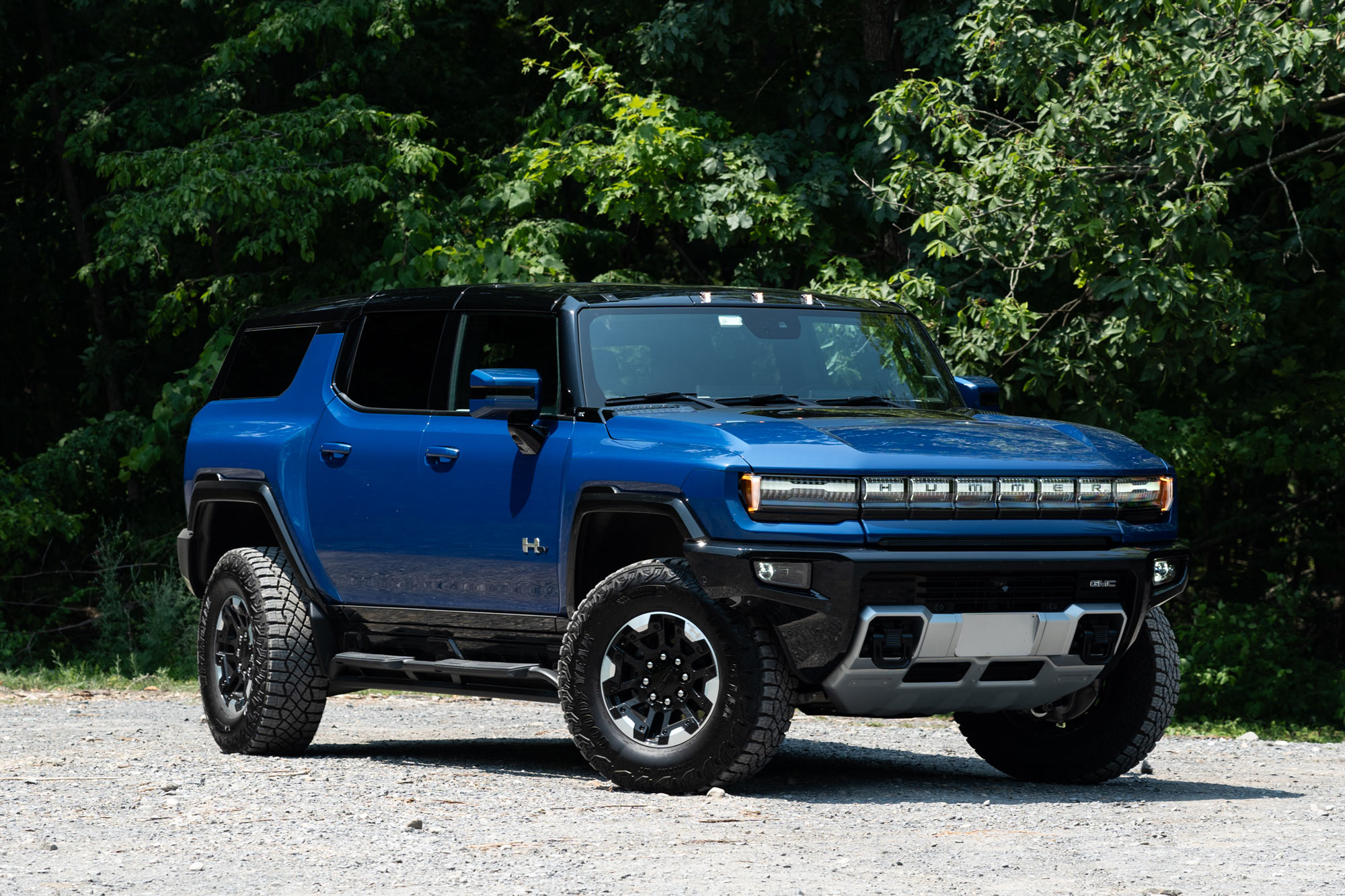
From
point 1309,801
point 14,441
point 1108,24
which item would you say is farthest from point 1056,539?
point 14,441

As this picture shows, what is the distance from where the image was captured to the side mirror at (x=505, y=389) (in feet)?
23.2

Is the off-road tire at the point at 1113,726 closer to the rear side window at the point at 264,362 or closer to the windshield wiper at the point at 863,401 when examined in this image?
the windshield wiper at the point at 863,401

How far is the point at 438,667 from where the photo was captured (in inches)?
310

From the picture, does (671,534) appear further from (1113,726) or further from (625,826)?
(1113,726)

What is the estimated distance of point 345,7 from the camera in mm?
17266

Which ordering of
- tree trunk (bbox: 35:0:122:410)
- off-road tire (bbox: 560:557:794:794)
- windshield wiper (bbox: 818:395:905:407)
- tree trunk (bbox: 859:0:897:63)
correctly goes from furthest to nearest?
tree trunk (bbox: 35:0:122:410) < tree trunk (bbox: 859:0:897:63) < windshield wiper (bbox: 818:395:905:407) < off-road tire (bbox: 560:557:794:794)

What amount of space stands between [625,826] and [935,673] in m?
1.33

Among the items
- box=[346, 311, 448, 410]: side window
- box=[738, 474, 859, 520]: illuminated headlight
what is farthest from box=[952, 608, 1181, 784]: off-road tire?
box=[346, 311, 448, 410]: side window

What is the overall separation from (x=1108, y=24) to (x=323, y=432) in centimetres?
724

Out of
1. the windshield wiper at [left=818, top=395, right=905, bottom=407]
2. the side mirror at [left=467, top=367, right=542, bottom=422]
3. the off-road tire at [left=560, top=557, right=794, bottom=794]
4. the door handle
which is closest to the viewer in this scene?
the off-road tire at [left=560, top=557, right=794, bottom=794]

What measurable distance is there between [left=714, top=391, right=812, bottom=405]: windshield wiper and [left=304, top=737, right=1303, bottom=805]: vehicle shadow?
5.01ft

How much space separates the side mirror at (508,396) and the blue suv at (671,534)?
0.04 feet

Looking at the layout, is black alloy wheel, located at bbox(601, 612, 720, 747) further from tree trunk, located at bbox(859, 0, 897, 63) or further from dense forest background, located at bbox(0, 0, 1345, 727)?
tree trunk, located at bbox(859, 0, 897, 63)

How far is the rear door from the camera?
7.96 m
